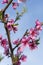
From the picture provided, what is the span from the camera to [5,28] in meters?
6.34

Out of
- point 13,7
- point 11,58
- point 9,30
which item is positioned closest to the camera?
point 11,58

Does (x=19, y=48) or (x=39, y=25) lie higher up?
(x=39, y=25)

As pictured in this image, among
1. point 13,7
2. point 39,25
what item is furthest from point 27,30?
point 13,7

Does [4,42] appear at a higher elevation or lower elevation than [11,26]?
lower

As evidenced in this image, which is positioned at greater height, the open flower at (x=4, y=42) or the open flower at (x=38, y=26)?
the open flower at (x=38, y=26)

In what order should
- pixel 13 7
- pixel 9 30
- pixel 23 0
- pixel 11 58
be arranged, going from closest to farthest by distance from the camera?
pixel 23 0 < pixel 11 58 < pixel 9 30 < pixel 13 7

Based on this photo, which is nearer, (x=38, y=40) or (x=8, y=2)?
(x=38, y=40)

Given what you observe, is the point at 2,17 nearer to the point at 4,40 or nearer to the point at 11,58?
the point at 4,40

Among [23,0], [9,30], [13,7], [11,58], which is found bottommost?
[11,58]

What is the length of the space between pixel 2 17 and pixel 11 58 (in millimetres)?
1206

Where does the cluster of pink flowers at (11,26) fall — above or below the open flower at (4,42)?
above

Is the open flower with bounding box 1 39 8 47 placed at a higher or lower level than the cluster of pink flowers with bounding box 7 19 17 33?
lower

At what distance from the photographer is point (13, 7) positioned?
7.30 m

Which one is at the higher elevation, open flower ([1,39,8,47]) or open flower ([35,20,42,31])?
open flower ([35,20,42,31])
